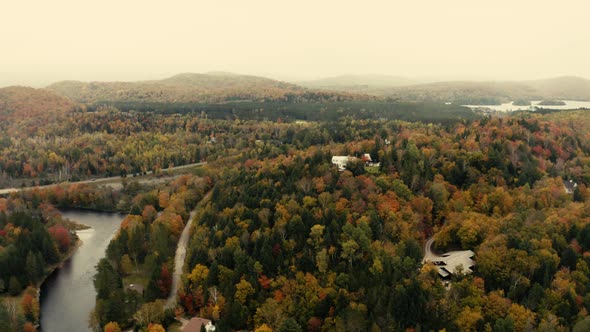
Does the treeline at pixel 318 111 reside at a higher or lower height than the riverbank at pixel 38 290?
higher

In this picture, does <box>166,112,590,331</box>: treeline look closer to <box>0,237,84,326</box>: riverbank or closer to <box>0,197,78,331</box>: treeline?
<box>0,197,78,331</box>: treeline

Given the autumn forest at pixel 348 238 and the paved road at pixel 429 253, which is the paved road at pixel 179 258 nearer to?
the autumn forest at pixel 348 238

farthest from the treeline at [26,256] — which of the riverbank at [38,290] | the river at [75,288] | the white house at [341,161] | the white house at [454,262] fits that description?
the white house at [454,262]

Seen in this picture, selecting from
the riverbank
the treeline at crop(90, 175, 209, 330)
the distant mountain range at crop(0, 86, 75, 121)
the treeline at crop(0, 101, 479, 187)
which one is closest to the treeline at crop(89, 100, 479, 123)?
the treeline at crop(0, 101, 479, 187)

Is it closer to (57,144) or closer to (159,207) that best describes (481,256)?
(159,207)

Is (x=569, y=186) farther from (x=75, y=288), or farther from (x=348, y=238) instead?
(x=75, y=288)
